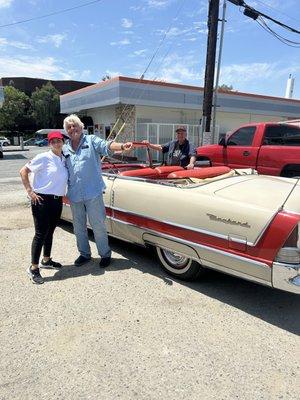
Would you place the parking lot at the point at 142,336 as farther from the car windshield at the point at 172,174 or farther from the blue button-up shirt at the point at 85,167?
the car windshield at the point at 172,174

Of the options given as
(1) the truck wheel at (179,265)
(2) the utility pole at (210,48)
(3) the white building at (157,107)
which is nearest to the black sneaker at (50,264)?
(1) the truck wheel at (179,265)

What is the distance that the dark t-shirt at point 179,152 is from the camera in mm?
6301

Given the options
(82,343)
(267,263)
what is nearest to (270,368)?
(267,263)

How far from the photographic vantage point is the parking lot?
2.48 meters

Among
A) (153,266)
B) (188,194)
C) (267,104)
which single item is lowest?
(153,266)

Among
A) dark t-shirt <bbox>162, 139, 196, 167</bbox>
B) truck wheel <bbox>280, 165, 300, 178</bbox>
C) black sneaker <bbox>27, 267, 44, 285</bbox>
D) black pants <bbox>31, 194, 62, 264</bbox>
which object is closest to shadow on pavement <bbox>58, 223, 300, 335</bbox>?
black sneaker <bbox>27, 267, 44, 285</bbox>

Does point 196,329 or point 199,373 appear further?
point 196,329

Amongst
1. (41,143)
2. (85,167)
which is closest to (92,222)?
(85,167)

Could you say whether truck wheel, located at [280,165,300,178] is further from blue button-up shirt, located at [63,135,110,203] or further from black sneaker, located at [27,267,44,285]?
black sneaker, located at [27,267,44,285]

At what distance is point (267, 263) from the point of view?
3.11 meters

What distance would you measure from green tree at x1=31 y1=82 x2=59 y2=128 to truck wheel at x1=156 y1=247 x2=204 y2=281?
192ft

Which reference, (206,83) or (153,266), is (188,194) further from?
(206,83)

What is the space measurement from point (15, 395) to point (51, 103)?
2387 inches

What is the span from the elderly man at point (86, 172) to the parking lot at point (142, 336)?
2.05ft
